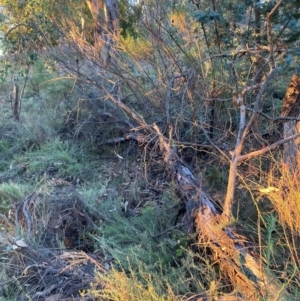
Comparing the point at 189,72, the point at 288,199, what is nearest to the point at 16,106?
the point at 189,72

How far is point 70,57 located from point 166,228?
3307mm

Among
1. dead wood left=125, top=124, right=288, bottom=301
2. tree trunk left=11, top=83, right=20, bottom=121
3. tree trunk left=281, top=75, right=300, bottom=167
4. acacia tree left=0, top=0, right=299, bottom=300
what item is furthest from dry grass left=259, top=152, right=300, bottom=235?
tree trunk left=11, top=83, right=20, bottom=121

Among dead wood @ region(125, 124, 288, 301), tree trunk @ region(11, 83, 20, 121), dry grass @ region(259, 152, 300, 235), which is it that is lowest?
dead wood @ region(125, 124, 288, 301)

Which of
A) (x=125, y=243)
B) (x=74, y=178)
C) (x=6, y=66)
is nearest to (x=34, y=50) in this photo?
(x=6, y=66)

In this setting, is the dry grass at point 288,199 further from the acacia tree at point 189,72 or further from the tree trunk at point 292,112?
the tree trunk at point 292,112

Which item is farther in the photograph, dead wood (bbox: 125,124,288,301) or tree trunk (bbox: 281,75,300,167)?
tree trunk (bbox: 281,75,300,167)

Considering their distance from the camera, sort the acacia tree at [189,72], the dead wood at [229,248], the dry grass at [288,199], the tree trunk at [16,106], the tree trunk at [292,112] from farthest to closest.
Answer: the tree trunk at [16,106], the acacia tree at [189,72], the tree trunk at [292,112], the dry grass at [288,199], the dead wood at [229,248]

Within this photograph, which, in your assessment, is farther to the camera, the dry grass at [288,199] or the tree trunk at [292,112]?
the tree trunk at [292,112]

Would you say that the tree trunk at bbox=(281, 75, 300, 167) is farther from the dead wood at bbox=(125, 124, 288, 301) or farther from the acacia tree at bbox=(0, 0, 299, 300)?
the dead wood at bbox=(125, 124, 288, 301)

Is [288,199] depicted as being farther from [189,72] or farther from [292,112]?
Result: [189,72]

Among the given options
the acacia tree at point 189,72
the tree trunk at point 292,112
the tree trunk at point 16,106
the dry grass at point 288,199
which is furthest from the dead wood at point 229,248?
the tree trunk at point 16,106

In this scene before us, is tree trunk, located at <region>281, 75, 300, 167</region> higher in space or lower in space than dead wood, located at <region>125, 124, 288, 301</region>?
higher

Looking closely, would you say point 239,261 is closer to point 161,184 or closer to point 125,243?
point 125,243

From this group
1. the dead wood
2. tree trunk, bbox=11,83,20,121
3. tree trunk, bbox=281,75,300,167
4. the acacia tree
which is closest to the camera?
the dead wood
